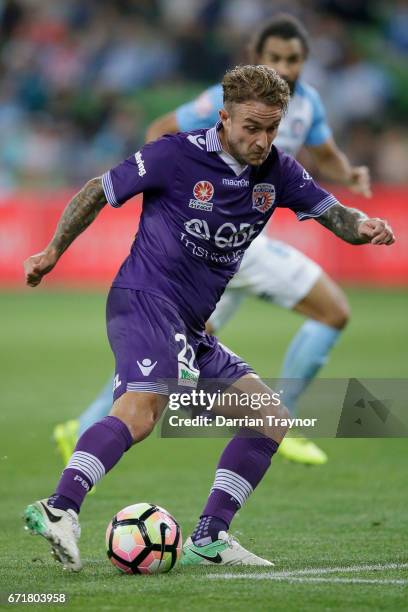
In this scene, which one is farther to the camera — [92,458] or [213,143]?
[213,143]

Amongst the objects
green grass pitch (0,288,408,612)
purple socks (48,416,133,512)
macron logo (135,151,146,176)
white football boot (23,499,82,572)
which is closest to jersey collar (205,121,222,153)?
macron logo (135,151,146,176)

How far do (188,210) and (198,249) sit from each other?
6.7 inches

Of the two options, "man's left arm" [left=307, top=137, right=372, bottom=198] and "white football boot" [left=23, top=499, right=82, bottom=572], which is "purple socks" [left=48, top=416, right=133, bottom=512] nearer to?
"white football boot" [left=23, top=499, right=82, bottom=572]

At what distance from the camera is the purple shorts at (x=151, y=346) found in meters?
5.05

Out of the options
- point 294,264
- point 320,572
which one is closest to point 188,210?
point 320,572

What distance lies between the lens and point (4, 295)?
67.1ft

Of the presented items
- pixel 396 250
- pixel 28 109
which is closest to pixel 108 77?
pixel 28 109

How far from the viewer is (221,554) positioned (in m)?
5.31

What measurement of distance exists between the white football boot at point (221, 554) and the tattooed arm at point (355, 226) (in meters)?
1.38

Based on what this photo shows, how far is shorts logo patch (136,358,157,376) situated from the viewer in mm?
5039

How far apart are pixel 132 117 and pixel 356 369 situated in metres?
10.2

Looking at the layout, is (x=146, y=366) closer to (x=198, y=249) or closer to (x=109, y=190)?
(x=198, y=249)

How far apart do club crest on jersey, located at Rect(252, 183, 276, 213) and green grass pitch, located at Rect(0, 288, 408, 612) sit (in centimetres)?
149

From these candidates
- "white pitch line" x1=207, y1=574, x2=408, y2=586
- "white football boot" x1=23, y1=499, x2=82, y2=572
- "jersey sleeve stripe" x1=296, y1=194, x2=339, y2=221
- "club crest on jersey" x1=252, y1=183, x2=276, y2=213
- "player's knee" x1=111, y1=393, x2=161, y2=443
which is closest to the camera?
"white football boot" x1=23, y1=499, x2=82, y2=572
